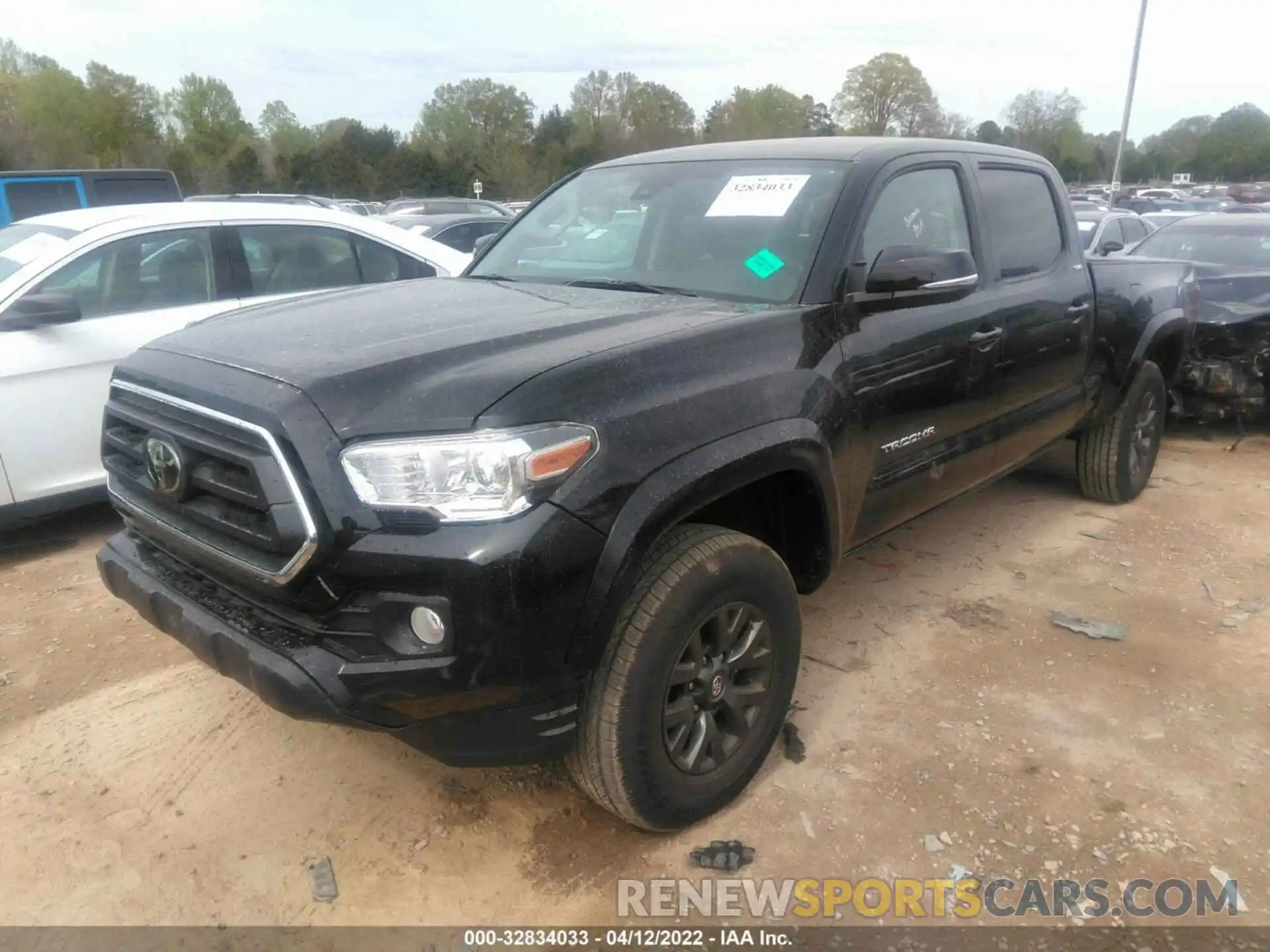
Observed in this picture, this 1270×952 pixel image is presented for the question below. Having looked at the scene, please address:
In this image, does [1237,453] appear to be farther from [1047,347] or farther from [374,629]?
[374,629]

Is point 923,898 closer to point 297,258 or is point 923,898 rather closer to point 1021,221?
point 1021,221

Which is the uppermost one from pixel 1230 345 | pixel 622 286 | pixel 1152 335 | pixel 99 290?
pixel 622 286

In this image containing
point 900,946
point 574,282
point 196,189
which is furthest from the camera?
point 196,189

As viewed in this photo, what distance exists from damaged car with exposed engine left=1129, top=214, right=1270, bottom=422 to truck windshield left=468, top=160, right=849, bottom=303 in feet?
15.0

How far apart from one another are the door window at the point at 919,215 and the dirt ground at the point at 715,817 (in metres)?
1.55

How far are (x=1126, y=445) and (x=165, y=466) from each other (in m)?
4.71

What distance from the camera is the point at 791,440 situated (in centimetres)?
260

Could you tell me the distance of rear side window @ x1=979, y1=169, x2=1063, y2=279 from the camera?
385cm

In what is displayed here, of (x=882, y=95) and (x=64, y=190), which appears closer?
(x=64, y=190)

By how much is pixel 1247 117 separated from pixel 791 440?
83261 mm

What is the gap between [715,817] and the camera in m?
2.70

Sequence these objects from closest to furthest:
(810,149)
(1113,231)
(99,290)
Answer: (810,149) → (99,290) → (1113,231)

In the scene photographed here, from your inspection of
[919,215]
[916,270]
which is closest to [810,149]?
[919,215]

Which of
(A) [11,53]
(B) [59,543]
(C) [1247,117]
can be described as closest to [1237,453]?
(B) [59,543]
